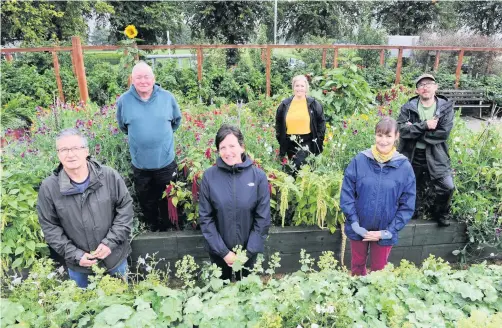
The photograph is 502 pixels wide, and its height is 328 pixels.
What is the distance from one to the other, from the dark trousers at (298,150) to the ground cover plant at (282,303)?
2.15 meters

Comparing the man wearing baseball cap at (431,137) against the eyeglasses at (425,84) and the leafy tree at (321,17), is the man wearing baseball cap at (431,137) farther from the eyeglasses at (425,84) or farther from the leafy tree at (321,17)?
the leafy tree at (321,17)

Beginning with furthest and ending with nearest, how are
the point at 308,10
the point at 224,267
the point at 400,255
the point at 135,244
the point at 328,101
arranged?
the point at 308,10
the point at 328,101
the point at 400,255
the point at 135,244
the point at 224,267

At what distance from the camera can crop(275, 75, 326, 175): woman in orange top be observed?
13.4 feet

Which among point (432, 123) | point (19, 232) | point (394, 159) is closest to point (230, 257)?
point (394, 159)

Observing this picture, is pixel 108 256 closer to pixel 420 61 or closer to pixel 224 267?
pixel 224 267

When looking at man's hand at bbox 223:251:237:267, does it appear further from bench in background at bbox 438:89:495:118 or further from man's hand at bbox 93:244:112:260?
bench in background at bbox 438:89:495:118

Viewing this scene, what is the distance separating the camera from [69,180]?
2438mm

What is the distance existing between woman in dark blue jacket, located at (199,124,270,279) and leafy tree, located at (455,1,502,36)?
30.7 metres

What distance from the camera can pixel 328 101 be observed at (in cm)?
576

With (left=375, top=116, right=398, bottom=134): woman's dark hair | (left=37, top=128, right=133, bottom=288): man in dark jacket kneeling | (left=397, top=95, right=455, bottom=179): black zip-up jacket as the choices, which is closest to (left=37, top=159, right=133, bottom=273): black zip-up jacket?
(left=37, top=128, right=133, bottom=288): man in dark jacket kneeling

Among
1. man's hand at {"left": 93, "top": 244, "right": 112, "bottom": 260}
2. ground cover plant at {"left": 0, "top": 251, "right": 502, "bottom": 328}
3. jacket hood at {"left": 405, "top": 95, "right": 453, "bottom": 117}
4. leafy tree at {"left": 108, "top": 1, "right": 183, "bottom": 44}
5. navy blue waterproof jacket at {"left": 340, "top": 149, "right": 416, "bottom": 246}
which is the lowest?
man's hand at {"left": 93, "top": 244, "right": 112, "bottom": 260}

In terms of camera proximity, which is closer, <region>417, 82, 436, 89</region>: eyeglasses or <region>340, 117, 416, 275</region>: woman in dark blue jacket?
<region>340, 117, 416, 275</region>: woman in dark blue jacket

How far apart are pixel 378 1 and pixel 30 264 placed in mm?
31357

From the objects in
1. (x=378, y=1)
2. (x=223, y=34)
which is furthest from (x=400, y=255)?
(x=378, y=1)
